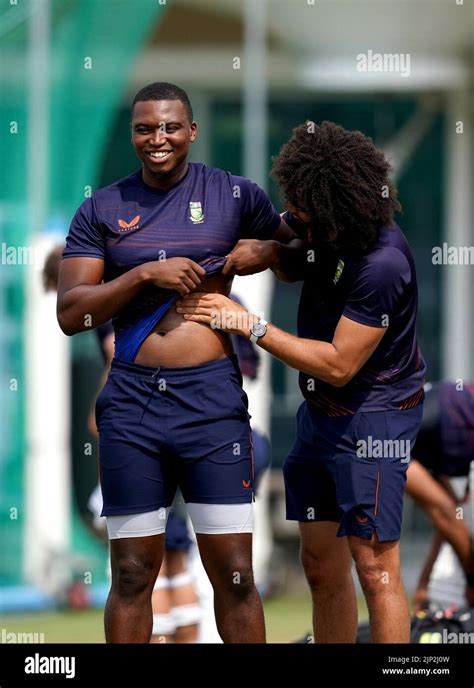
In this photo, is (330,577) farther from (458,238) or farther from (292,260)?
(458,238)

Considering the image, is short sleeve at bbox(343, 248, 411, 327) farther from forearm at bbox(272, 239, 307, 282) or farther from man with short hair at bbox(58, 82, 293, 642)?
man with short hair at bbox(58, 82, 293, 642)

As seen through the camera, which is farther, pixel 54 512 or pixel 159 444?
pixel 54 512

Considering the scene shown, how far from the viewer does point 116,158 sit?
1001cm

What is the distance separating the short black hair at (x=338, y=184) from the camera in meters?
4.45

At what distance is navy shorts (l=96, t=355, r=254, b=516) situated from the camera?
173 inches

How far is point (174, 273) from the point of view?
427cm

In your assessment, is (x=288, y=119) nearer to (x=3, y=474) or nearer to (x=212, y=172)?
(x=3, y=474)

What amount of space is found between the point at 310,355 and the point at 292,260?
44cm

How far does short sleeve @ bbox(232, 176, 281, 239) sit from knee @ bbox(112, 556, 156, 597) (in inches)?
47.7

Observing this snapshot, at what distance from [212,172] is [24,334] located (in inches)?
195

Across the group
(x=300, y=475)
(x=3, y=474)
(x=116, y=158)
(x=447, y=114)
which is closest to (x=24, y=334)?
(x=3, y=474)

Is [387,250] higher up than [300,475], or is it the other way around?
[387,250]

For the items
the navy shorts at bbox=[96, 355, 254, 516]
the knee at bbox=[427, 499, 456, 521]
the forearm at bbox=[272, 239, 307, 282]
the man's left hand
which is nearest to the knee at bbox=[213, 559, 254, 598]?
the navy shorts at bbox=[96, 355, 254, 516]

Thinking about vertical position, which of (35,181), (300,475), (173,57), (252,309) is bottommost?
(300,475)
